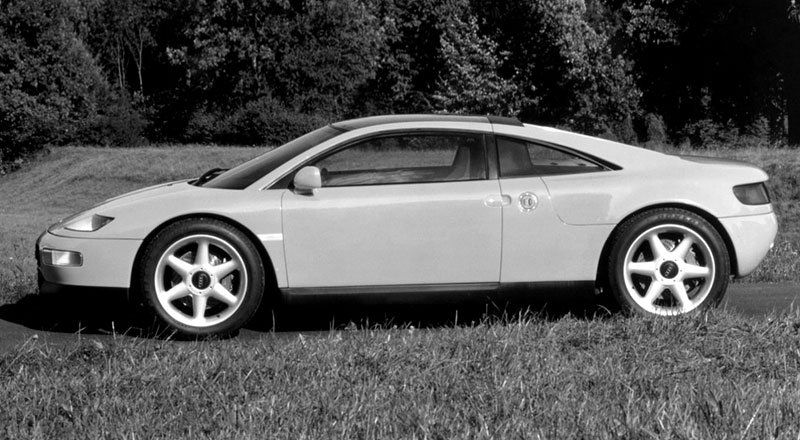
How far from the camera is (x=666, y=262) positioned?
6.54 m

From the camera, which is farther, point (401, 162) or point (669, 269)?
point (401, 162)

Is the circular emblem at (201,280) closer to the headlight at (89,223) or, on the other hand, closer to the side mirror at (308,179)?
the headlight at (89,223)

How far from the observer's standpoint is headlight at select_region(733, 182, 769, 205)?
22.0 feet

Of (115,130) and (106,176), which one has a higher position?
(115,130)

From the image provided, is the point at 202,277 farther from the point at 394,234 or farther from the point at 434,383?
the point at 434,383

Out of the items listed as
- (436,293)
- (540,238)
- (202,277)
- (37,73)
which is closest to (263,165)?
(202,277)

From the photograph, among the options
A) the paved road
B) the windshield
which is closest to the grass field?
the paved road

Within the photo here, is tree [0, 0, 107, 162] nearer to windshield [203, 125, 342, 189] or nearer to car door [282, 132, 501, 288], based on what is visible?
windshield [203, 125, 342, 189]

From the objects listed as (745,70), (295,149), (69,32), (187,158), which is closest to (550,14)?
(745,70)

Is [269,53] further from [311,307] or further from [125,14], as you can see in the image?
[311,307]

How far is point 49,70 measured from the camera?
34250 millimetres

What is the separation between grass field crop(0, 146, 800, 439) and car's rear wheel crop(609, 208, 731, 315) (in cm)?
27

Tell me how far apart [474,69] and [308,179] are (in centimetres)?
3009

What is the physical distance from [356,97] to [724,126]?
568 inches
